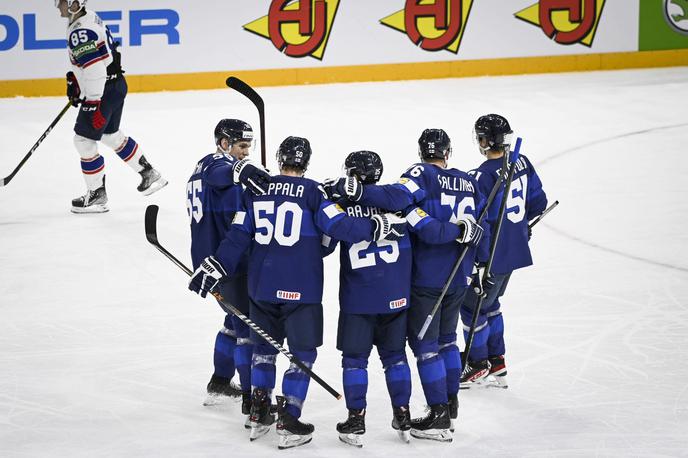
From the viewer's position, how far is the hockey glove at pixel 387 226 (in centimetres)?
360

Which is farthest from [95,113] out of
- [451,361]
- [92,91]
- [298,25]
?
[298,25]

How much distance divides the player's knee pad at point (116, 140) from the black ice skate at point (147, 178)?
0.58ft

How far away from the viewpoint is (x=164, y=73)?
1094 centimetres

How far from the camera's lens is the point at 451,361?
3.99 m

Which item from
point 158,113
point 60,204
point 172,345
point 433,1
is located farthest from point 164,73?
point 172,345

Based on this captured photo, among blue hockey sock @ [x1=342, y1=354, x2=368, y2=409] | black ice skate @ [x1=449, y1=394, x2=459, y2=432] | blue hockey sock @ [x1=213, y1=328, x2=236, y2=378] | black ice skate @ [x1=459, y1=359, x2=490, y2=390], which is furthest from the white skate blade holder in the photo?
black ice skate @ [x1=459, y1=359, x2=490, y2=390]

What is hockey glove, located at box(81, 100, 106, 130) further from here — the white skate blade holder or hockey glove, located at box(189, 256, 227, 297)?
the white skate blade holder

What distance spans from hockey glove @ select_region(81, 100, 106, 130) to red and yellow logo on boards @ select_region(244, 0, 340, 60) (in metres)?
4.07

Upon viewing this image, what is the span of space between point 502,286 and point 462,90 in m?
6.51


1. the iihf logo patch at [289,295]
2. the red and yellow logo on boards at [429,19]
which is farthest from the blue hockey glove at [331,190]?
the red and yellow logo on boards at [429,19]

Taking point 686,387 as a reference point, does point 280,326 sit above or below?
above

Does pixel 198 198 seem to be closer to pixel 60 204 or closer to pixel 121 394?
pixel 121 394

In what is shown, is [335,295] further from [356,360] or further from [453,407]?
[356,360]

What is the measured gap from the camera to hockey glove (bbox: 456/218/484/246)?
12.4 ft
